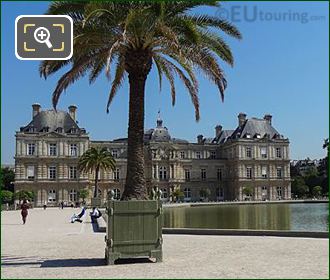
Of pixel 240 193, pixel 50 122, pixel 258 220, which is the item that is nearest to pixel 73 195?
pixel 50 122

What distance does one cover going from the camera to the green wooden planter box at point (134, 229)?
33.9 ft

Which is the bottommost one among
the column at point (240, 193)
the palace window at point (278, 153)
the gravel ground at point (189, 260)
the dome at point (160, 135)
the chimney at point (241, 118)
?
the column at point (240, 193)

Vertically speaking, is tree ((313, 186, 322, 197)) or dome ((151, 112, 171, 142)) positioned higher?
dome ((151, 112, 171, 142))

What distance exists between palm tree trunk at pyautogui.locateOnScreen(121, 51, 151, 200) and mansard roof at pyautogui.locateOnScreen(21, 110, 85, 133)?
64738 mm

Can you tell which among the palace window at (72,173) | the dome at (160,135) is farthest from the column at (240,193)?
the palace window at (72,173)

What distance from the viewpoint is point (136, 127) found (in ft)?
36.5

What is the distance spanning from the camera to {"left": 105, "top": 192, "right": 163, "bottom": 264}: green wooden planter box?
1034cm

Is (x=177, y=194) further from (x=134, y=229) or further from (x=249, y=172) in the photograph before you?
(x=134, y=229)

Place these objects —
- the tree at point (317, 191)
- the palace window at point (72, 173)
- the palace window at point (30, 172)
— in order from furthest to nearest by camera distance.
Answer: the palace window at point (72, 173), the palace window at point (30, 172), the tree at point (317, 191)

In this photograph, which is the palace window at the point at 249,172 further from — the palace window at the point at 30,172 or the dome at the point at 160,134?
the palace window at the point at 30,172

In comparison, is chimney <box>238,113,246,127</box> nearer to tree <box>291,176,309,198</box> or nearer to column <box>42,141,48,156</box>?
tree <box>291,176,309,198</box>

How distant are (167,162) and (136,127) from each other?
7245 centimetres

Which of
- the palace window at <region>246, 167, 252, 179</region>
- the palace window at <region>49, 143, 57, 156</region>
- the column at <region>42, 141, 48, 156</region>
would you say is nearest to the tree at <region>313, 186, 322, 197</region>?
the palace window at <region>246, 167, 252, 179</region>

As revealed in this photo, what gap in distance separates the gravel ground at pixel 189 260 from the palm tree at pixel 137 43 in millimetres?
1900
